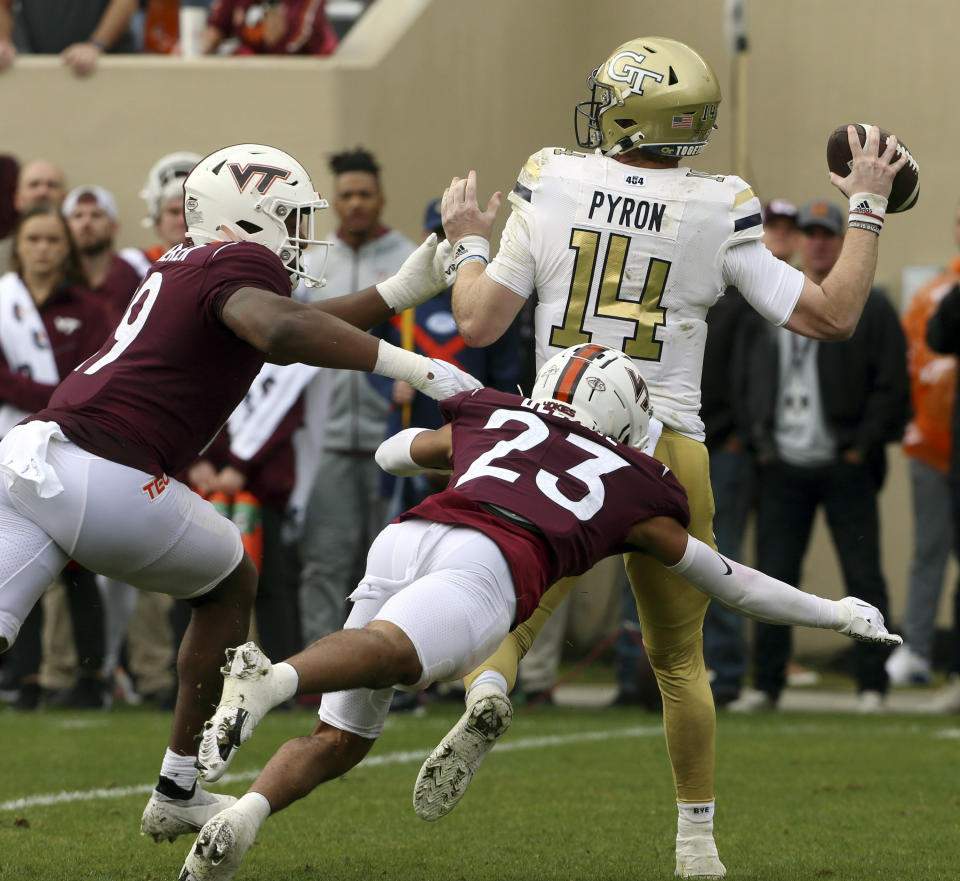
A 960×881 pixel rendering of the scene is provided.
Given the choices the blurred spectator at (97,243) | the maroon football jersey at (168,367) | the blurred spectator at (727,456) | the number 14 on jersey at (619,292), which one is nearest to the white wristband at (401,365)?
the maroon football jersey at (168,367)

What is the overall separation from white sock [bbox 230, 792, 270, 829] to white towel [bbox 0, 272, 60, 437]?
4.41 metres

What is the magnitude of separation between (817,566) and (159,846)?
698cm

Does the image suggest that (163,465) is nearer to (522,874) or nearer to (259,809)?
(259,809)

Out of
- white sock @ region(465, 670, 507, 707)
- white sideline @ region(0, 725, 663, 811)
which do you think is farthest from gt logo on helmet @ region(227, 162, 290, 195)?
white sideline @ region(0, 725, 663, 811)

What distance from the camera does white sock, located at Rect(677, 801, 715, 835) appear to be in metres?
4.50

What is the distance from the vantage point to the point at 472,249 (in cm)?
459

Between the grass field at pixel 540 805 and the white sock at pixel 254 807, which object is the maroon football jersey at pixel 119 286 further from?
the white sock at pixel 254 807

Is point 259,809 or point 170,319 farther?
point 170,319

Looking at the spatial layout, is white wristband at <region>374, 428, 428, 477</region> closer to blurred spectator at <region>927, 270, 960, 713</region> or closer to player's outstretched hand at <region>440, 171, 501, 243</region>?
player's outstretched hand at <region>440, 171, 501, 243</region>

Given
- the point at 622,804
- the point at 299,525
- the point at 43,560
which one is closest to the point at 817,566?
the point at 299,525

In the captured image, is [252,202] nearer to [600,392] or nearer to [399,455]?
[399,455]

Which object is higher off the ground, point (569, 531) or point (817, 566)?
point (569, 531)

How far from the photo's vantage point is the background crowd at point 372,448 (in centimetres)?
810

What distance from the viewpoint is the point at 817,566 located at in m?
11.2
